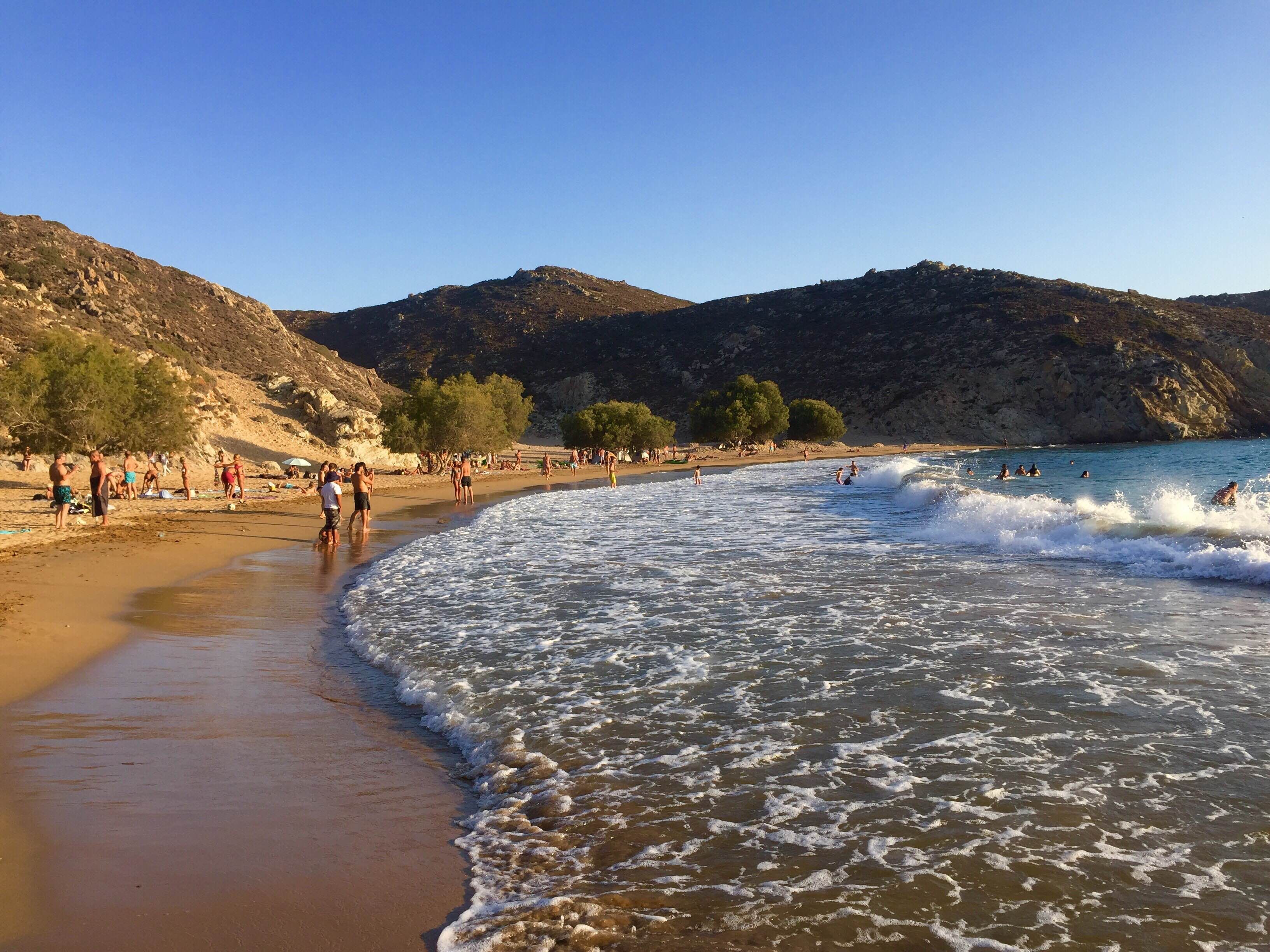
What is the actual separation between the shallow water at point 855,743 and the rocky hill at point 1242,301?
135148mm

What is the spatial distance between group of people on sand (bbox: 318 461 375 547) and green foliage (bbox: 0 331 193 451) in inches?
449

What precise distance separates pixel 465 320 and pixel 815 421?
65.0m

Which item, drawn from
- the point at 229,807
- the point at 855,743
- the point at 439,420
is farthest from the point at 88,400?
the point at 855,743

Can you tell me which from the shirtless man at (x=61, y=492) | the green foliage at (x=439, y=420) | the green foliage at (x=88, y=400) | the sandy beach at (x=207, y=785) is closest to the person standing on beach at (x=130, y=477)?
the green foliage at (x=88, y=400)

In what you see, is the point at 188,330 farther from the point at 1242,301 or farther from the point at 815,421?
the point at 1242,301

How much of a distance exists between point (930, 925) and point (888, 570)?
32.7 feet

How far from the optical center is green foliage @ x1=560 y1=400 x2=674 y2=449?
72.9 m

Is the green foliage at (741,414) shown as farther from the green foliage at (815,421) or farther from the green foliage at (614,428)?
the green foliage at (614,428)

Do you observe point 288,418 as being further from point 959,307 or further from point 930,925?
point 959,307

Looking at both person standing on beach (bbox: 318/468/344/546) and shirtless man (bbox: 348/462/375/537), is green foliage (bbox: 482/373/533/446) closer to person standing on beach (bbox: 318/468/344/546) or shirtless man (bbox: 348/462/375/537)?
shirtless man (bbox: 348/462/375/537)

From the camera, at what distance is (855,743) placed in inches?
227

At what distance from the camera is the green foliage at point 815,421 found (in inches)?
3674

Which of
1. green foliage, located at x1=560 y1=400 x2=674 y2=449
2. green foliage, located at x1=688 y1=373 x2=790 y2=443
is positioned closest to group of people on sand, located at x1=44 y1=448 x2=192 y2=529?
green foliage, located at x1=560 y1=400 x2=674 y2=449

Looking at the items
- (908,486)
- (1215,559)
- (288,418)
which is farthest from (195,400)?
(1215,559)
